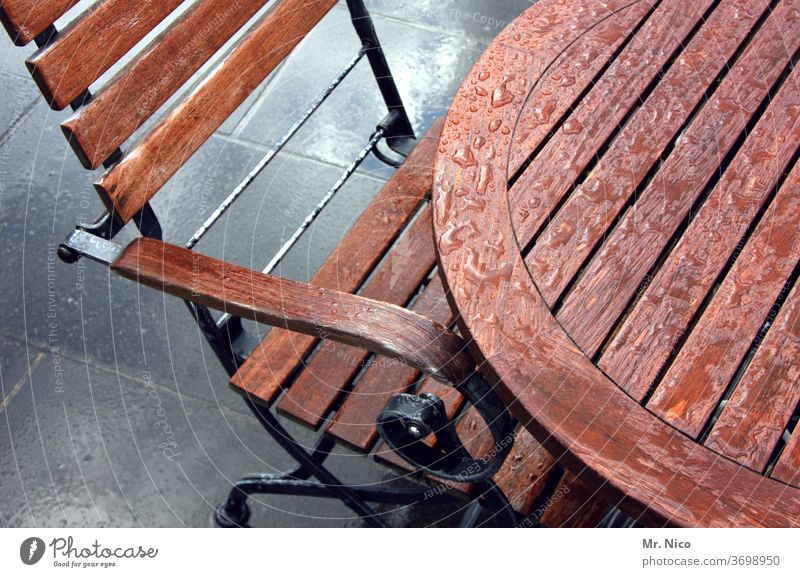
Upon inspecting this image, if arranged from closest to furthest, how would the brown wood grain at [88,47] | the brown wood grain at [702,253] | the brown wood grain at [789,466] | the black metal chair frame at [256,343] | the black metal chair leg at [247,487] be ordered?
the brown wood grain at [789,466], the brown wood grain at [702,253], the brown wood grain at [88,47], the black metal chair frame at [256,343], the black metal chair leg at [247,487]

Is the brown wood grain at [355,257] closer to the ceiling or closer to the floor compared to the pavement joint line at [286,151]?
closer to the ceiling

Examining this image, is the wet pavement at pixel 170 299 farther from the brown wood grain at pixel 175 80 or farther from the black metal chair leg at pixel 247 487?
the brown wood grain at pixel 175 80

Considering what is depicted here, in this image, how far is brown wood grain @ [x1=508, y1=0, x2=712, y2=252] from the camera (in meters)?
1.48

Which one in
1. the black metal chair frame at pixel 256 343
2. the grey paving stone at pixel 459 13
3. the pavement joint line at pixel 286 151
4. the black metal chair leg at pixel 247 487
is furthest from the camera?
the grey paving stone at pixel 459 13

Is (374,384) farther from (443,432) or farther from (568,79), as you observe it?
(568,79)

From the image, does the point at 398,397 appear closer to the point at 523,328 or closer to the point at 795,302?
the point at 523,328

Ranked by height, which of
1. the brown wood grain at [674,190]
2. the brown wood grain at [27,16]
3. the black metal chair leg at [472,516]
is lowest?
the black metal chair leg at [472,516]

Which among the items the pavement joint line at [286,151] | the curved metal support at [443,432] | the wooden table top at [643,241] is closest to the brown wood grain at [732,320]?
the wooden table top at [643,241]

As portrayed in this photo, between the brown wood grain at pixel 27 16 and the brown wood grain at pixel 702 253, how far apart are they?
1037 millimetres

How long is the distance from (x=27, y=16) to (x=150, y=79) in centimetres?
23

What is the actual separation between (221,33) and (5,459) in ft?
4.00

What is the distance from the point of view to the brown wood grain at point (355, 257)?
1674 millimetres

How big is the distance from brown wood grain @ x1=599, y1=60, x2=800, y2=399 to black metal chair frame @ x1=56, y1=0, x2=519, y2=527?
1.26 ft

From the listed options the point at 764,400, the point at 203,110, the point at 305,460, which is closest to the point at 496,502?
the point at 305,460
